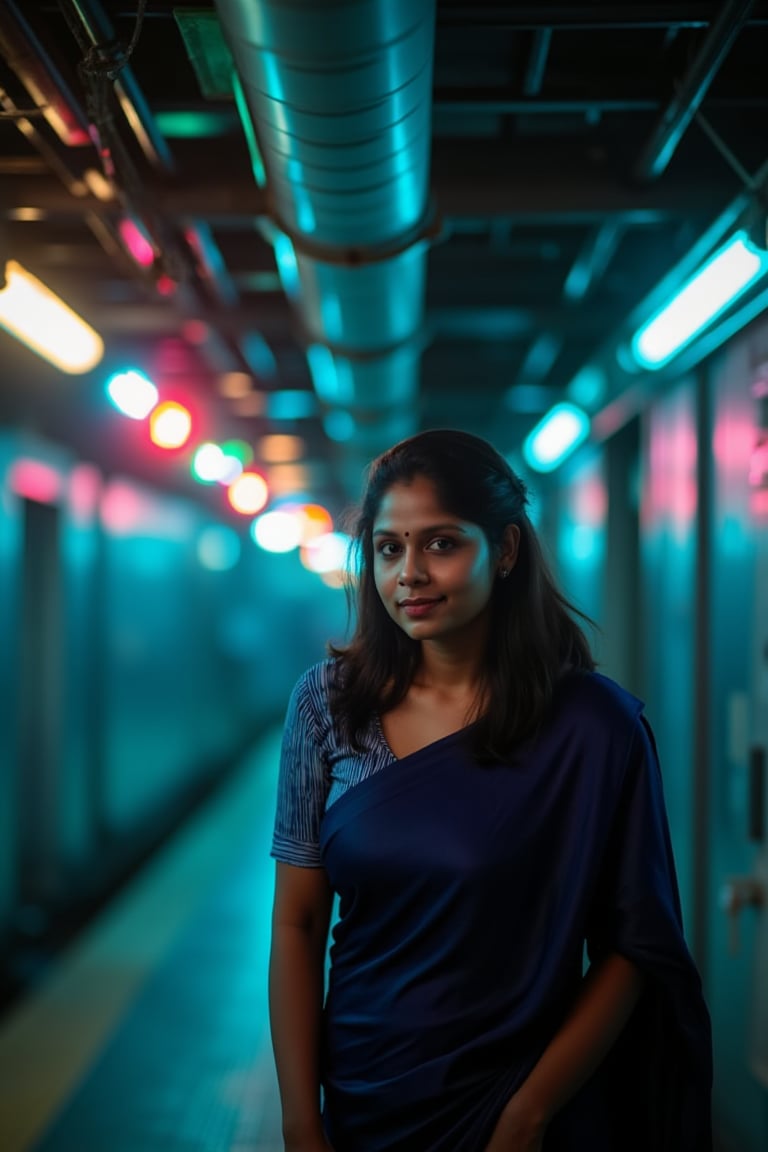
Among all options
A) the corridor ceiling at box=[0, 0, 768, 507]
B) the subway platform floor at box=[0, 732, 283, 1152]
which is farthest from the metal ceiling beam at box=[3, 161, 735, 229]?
the subway platform floor at box=[0, 732, 283, 1152]

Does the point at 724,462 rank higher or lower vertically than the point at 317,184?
lower

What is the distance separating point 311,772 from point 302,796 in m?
0.04

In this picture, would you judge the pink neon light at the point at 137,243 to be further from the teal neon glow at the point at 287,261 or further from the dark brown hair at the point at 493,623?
the dark brown hair at the point at 493,623

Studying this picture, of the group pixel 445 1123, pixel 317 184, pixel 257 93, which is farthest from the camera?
pixel 317 184

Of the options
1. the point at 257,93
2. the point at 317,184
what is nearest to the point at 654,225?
the point at 317,184

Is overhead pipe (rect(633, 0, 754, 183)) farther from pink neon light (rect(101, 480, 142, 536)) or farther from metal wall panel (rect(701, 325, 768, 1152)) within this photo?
pink neon light (rect(101, 480, 142, 536))

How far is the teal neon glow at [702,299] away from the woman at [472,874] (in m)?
1.29

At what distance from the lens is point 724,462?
2844 mm

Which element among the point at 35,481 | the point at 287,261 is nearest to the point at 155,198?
the point at 287,261

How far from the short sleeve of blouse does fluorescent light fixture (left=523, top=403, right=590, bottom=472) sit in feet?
11.9

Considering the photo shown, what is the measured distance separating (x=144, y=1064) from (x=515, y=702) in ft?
8.90

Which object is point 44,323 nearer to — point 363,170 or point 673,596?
point 363,170

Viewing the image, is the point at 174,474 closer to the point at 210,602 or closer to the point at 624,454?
the point at 210,602

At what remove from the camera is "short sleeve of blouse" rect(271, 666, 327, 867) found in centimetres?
146
